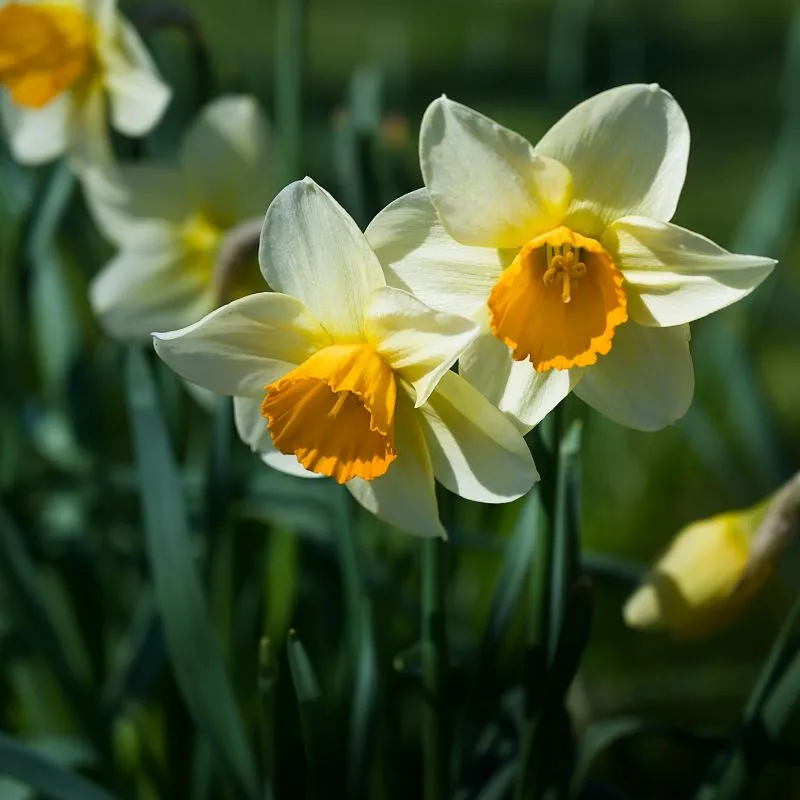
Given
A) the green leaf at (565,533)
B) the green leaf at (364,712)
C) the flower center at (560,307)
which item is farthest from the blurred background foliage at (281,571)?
the flower center at (560,307)

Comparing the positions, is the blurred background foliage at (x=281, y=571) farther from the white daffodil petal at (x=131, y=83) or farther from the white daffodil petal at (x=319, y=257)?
the white daffodil petal at (x=319, y=257)

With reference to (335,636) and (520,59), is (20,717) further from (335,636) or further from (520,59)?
(520,59)

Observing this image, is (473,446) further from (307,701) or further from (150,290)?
(150,290)

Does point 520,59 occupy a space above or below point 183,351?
below

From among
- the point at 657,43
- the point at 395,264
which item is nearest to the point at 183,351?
the point at 395,264

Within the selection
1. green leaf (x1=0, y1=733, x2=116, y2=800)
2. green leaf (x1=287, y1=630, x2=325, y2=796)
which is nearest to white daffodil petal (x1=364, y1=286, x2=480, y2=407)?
green leaf (x1=287, y1=630, x2=325, y2=796)
